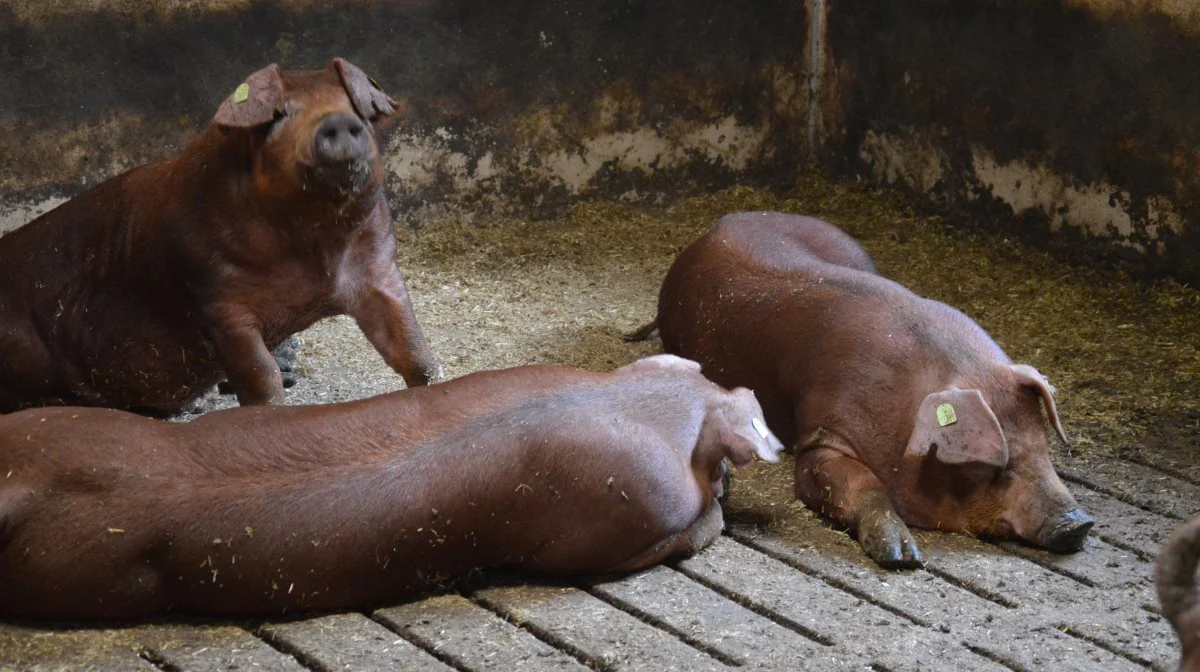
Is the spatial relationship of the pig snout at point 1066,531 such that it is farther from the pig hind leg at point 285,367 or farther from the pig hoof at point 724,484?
the pig hind leg at point 285,367

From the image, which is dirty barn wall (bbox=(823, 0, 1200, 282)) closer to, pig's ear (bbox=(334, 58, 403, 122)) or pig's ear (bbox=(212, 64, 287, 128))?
pig's ear (bbox=(334, 58, 403, 122))

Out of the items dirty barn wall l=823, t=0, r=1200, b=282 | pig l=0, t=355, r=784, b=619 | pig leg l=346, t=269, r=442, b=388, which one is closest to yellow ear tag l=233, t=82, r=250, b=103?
pig leg l=346, t=269, r=442, b=388

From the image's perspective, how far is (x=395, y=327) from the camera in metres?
5.45

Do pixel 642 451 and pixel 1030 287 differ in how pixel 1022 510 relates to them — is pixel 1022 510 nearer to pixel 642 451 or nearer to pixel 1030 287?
pixel 642 451

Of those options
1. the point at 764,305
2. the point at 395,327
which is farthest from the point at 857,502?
the point at 395,327

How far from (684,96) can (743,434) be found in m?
3.98

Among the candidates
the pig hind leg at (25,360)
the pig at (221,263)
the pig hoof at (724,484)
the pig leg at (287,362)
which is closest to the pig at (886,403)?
the pig hoof at (724,484)

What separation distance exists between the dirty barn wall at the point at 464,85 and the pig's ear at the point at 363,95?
7.63 feet

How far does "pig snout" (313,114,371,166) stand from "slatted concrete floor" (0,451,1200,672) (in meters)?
1.35

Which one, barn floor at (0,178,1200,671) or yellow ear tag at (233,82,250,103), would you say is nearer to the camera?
barn floor at (0,178,1200,671)

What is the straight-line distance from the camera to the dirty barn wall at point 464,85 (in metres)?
7.03

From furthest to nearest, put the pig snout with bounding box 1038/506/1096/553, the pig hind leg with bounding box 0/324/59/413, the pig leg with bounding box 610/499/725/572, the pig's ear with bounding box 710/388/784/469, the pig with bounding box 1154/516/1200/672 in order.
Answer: the pig hind leg with bounding box 0/324/59/413, the pig snout with bounding box 1038/506/1096/553, the pig's ear with bounding box 710/388/784/469, the pig leg with bounding box 610/499/725/572, the pig with bounding box 1154/516/1200/672

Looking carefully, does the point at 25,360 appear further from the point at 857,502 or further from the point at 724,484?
the point at 857,502

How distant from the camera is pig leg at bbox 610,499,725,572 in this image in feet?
14.9
